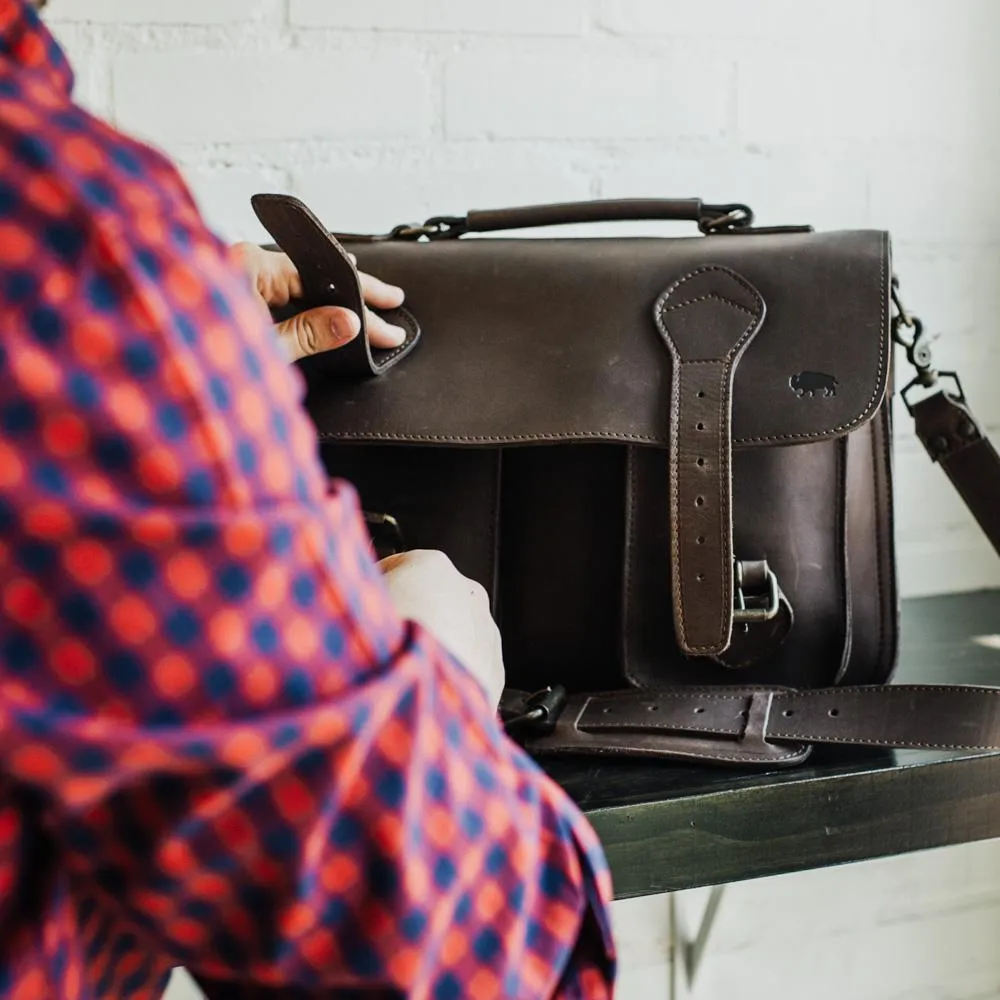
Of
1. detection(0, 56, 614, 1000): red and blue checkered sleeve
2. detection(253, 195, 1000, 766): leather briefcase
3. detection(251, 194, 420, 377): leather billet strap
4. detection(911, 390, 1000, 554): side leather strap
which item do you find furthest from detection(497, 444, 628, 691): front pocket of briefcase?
detection(0, 56, 614, 1000): red and blue checkered sleeve

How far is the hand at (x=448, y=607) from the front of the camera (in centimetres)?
49

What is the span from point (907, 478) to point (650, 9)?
0.45 metres

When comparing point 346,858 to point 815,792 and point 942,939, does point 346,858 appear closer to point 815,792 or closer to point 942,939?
point 815,792

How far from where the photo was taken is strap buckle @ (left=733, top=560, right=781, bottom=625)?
65 cm

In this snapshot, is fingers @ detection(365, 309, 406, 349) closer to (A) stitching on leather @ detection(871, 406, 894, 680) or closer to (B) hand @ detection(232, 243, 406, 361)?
(B) hand @ detection(232, 243, 406, 361)

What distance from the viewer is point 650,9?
91cm

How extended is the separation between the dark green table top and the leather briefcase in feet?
0.08

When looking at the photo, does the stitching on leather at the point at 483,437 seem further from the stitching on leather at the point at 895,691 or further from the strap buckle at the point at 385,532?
the stitching on leather at the point at 895,691

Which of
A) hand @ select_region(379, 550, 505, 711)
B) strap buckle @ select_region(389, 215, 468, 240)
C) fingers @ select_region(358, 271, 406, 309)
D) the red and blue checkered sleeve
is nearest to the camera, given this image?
the red and blue checkered sleeve

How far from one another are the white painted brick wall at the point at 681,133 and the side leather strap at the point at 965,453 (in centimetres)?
25

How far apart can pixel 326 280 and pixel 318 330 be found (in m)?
0.03

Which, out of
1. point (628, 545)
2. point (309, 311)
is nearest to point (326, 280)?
point (309, 311)

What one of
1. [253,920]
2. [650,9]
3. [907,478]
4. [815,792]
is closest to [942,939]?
[907,478]

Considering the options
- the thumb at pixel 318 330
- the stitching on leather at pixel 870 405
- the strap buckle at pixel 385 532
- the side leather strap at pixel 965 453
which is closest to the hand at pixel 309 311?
the thumb at pixel 318 330
